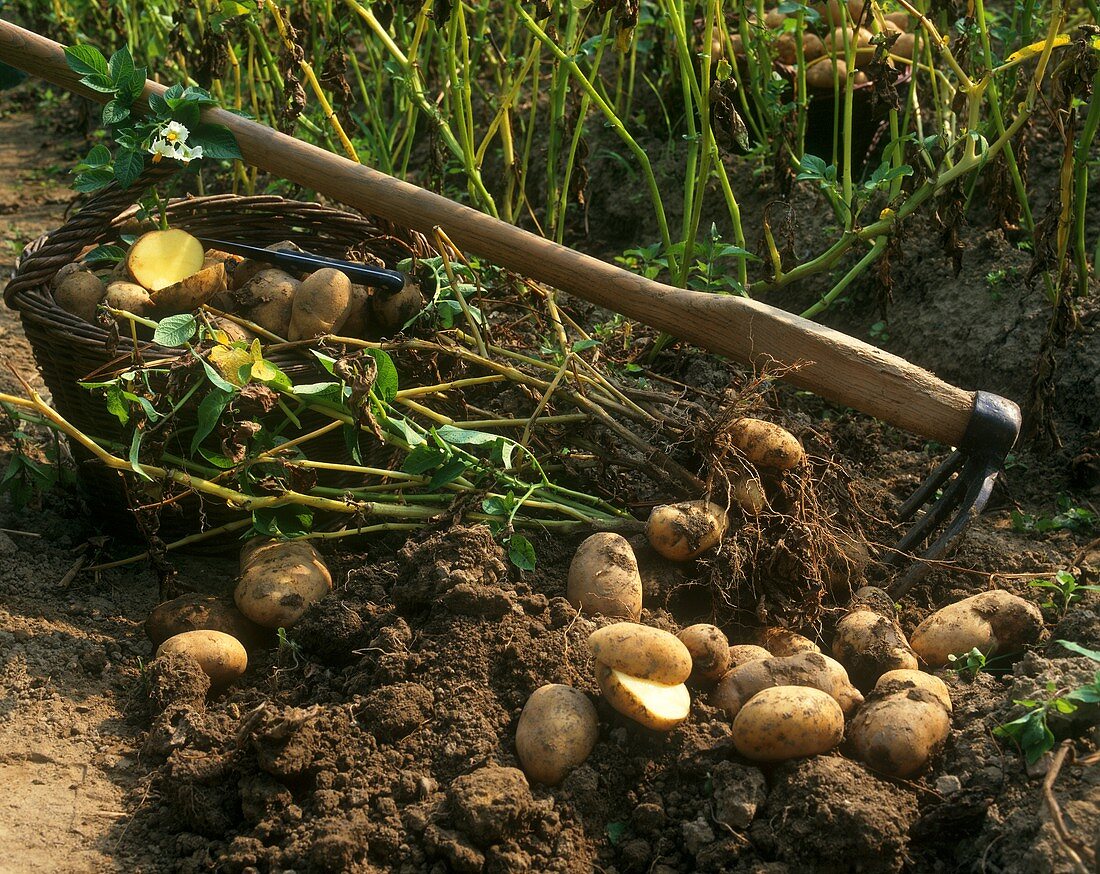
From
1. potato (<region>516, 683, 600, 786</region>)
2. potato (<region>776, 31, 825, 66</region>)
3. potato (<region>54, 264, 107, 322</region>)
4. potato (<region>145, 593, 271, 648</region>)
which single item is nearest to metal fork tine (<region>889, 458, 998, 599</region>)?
potato (<region>516, 683, 600, 786</region>)

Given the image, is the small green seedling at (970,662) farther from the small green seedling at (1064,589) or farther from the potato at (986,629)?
the small green seedling at (1064,589)

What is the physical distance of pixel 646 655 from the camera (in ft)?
5.31

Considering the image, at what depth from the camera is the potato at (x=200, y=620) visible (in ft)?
6.34

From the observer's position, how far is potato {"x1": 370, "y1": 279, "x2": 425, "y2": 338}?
2.33m

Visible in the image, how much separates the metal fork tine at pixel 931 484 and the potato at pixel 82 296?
66.9 inches

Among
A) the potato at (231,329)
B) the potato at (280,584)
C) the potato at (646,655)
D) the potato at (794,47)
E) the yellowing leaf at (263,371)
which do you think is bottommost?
the potato at (280,584)

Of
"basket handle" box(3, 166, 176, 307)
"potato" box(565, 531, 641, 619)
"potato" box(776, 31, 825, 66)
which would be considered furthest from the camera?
"potato" box(776, 31, 825, 66)

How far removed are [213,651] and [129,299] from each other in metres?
0.77

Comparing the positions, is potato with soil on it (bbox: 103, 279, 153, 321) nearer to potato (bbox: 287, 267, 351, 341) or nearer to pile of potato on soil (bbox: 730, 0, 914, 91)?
potato (bbox: 287, 267, 351, 341)

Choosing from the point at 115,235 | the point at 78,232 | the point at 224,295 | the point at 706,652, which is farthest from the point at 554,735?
the point at 115,235

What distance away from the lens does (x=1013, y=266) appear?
2848 mm

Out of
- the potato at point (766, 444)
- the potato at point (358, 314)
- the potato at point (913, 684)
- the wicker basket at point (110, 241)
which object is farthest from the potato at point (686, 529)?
the potato at point (358, 314)

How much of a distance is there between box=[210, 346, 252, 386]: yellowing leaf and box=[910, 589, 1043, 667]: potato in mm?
1256

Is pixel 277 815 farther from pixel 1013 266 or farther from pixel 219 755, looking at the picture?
pixel 1013 266
